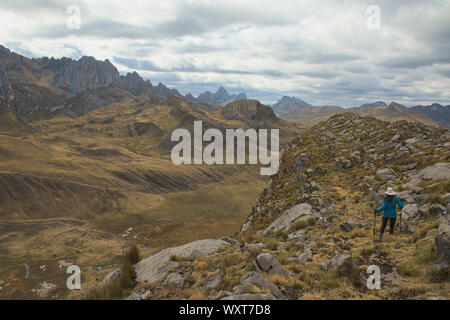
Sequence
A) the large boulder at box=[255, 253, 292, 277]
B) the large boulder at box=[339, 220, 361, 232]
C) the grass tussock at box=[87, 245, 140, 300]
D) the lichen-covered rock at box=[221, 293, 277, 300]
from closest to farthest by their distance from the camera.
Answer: the lichen-covered rock at box=[221, 293, 277, 300] < the large boulder at box=[255, 253, 292, 277] < the grass tussock at box=[87, 245, 140, 300] < the large boulder at box=[339, 220, 361, 232]

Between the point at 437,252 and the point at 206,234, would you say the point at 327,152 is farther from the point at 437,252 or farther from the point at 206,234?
the point at 206,234

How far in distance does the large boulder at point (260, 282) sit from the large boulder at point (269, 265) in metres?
1.22

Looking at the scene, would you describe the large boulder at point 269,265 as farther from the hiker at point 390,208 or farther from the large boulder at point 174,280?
the hiker at point 390,208

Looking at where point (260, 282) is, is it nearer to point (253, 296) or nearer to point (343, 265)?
point (253, 296)

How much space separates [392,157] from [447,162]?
696cm

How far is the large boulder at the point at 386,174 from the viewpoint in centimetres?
2414

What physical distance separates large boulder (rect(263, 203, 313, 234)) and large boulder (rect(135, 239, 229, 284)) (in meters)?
5.78

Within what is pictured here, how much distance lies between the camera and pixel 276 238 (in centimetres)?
2020

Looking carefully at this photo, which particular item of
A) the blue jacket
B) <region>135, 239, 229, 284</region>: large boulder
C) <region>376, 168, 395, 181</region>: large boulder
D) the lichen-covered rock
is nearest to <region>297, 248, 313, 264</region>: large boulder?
the lichen-covered rock

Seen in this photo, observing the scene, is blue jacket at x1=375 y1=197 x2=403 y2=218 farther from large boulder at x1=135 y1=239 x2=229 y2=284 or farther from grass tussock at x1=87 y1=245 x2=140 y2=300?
grass tussock at x1=87 y1=245 x2=140 y2=300

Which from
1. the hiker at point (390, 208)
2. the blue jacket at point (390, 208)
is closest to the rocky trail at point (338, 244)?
the hiker at point (390, 208)

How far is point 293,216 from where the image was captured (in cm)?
2300

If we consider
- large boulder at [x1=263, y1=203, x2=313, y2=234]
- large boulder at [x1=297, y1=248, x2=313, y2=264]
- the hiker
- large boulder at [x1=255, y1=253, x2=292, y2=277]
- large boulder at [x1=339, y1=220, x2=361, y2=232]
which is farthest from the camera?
large boulder at [x1=263, y1=203, x2=313, y2=234]

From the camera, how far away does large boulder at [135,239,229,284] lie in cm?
1463
